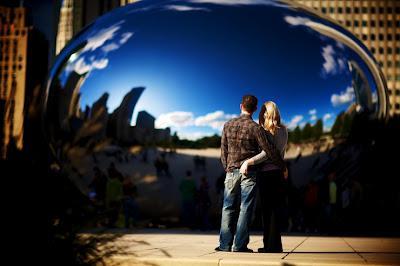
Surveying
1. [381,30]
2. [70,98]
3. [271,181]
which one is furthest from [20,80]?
[381,30]

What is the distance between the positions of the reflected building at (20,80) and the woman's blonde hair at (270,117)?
1.70 m

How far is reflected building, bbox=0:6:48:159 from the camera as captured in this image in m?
2.98

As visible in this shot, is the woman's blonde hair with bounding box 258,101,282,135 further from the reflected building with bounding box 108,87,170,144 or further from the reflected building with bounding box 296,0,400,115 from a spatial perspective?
the reflected building with bounding box 296,0,400,115

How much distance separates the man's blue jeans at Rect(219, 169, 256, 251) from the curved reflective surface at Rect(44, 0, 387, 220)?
0.37 meters

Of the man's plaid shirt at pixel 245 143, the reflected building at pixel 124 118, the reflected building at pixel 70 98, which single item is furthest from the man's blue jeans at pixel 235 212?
the reflected building at pixel 70 98

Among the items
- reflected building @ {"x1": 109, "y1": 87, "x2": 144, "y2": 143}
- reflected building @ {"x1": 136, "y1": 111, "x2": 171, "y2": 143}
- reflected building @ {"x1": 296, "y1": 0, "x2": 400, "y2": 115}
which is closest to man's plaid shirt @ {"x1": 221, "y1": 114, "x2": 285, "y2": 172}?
reflected building @ {"x1": 136, "y1": 111, "x2": 171, "y2": 143}

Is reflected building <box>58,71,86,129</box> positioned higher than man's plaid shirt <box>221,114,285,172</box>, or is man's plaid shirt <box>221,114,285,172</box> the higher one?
reflected building <box>58,71,86,129</box>

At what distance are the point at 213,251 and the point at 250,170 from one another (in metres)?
0.68

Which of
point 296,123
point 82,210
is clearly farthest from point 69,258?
point 296,123

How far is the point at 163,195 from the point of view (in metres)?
4.65

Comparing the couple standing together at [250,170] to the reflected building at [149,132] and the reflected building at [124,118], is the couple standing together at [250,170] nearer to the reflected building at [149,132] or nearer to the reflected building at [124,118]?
the reflected building at [149,132]

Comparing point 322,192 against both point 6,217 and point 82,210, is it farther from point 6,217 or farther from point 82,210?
point 6,217

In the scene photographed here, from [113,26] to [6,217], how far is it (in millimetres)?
2774

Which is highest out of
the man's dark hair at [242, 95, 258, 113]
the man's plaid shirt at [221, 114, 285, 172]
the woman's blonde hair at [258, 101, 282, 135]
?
the man's dark hair at [242, 95, 258, 113]
